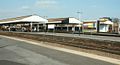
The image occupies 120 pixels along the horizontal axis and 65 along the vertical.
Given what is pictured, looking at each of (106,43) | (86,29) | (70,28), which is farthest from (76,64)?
(70,28)

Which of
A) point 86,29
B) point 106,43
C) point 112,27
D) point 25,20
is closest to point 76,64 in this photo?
point 106,43

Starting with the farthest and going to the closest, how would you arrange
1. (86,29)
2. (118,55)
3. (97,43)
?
(86,29) < (97,43) < (118,55)

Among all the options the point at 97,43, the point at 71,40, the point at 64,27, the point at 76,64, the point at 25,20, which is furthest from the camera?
the point at 64,27

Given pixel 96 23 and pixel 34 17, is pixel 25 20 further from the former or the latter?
pixel 96 23

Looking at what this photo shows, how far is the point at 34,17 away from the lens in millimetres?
93500

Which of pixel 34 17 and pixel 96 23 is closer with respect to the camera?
pixel 96 23

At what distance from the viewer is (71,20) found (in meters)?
101

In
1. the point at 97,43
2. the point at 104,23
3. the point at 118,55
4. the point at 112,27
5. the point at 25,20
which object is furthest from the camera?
the point at 112,27

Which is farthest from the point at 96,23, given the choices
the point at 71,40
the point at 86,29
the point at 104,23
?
the point at 71,40

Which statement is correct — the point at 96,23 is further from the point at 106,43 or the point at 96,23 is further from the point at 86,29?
the point at 106,43

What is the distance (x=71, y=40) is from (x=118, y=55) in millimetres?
15252

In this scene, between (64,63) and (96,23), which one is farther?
(96,23)

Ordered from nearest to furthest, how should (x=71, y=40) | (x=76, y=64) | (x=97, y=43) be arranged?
1. (x=76, y=64)
2. (x=97, y=43)
3. (x=71, y=40)

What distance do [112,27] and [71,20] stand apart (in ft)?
61.8
